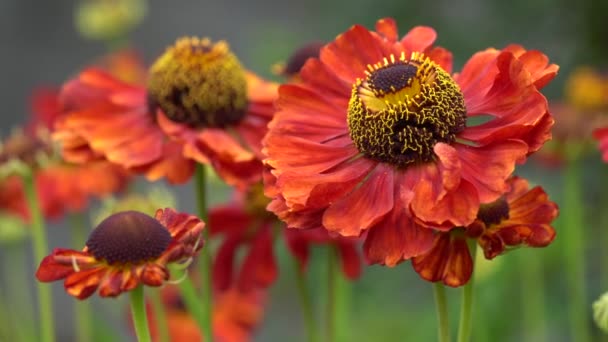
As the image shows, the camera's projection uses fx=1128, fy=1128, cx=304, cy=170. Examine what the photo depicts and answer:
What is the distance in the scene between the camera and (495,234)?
66 centimetres

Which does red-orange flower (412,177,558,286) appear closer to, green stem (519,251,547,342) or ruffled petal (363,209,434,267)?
ruffled petal (363,209,434,267)

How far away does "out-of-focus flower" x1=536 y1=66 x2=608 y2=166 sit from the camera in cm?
114

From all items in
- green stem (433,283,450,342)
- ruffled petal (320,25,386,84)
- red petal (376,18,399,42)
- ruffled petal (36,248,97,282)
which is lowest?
green stem (433,283,450,342)

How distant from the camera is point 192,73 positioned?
971 millimetres

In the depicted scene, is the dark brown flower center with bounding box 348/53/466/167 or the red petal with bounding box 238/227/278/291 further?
the red petal with bounding box 238/227/278/291

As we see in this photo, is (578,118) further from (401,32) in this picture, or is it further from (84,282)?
(401,32)

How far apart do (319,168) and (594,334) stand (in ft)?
2.73

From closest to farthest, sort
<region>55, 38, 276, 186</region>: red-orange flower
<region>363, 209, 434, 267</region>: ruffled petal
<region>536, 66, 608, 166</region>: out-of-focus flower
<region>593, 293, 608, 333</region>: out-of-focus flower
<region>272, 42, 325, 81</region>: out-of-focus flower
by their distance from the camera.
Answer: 1. <region>363, 209, 434, 267</region>: ruffled petal
2. <region>593, 293, 608, 333</region>: out-of-focus flower
3. <region>55, 38, 276, 186</region>: red-orange flower
4. <region>272, 42, 325, 81</region>: out-of-focus flower
5. <region>536, 66, 608, 166</region>: out-of-focus flower

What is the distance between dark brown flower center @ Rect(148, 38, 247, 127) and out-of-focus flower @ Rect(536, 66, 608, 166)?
36 cm

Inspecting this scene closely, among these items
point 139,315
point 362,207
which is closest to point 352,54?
point 362,207

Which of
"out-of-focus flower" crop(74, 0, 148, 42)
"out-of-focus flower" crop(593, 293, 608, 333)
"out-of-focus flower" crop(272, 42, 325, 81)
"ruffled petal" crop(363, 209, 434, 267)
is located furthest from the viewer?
"out-of-focus flower" crop(74, 0, 148, 42)

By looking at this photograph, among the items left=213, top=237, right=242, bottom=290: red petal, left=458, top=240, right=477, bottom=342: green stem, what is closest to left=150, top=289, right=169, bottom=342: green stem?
left=213, top=237, right=242, bottom=290: red petal

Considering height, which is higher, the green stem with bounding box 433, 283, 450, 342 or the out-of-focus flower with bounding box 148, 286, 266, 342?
the out-of-focus flower with bounding box 148, 286, 266, 342

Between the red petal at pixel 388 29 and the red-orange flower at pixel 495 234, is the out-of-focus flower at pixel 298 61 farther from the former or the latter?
the red-orange flower at pixel 495 234
